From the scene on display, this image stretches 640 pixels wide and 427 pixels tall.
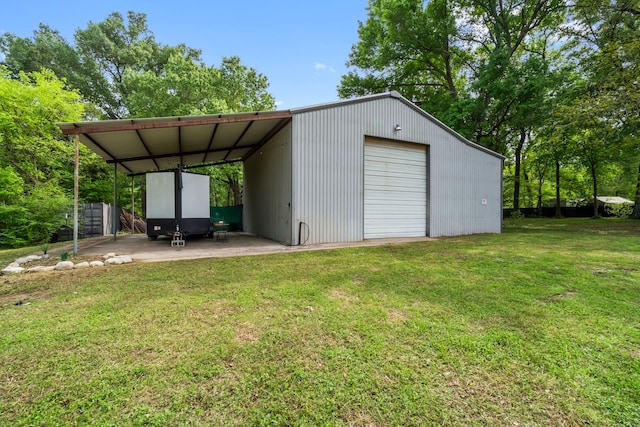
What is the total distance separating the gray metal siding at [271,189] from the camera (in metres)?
8.28

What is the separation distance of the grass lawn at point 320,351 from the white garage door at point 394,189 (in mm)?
5196

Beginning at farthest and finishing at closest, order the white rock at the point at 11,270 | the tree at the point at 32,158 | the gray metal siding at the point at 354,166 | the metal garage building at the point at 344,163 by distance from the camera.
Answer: the tree at the point at 32,158, the gray metal siding at the point at 354,166, the metal garage building at the point at 344,163, the white rock at the point at 11,270

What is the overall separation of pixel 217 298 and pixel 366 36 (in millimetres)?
20166

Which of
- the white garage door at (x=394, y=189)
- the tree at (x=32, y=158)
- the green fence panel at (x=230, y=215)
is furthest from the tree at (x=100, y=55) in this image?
the white garage door at (x=394, y=189)

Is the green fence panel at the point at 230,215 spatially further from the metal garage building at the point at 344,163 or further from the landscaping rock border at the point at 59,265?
the landscaping rock border at the point at 59,265

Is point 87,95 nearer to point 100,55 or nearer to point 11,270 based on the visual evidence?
point 100,55

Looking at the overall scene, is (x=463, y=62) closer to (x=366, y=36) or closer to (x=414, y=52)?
(x=414, y=52)

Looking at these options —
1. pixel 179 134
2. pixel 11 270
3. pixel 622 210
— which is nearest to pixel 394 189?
pixel 179 134

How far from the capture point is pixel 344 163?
335 inches

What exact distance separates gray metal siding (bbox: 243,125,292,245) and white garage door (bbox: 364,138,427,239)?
270 centimetres

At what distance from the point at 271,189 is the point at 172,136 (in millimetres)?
3507

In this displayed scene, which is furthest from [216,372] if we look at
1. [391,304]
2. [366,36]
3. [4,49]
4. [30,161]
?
[4,49]

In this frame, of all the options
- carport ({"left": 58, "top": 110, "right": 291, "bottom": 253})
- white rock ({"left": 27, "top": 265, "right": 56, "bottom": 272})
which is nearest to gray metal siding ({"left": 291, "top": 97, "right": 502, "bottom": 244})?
carport ({"left": 58, "top": 110, "right": 291, "bottom": 253})

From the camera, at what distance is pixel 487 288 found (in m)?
3.85
